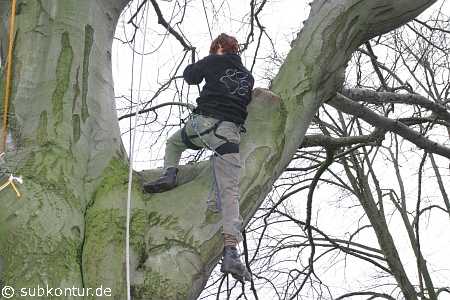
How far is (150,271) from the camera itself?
2.06 metres

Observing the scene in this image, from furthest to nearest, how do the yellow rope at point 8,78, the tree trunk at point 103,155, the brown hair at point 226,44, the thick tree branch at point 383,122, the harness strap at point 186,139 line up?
1. the thick tree branch at point 383,122
2. the brown hair at point 226,44
3. the harness strap at point 186,139
4. the yellow rope at point 8,78
5. the tree trunk at point 103,155

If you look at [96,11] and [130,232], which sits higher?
[96,11]

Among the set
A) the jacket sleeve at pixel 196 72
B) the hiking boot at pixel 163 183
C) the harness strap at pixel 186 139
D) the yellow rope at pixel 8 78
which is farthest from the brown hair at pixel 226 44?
the yellow rope at pixel 8 78

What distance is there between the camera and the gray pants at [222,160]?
7.35ft

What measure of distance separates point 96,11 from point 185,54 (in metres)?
1.83

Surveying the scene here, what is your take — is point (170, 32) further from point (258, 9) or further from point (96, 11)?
point (96, 11)

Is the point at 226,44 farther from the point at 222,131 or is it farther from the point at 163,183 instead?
the point at 163,183

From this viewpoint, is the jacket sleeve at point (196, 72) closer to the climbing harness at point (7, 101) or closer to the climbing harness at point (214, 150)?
the climbing harness at point (214, 150)

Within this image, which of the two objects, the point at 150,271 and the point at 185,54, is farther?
the point at 185,54

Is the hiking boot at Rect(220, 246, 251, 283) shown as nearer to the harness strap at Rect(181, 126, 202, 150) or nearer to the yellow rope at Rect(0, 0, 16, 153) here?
the harness strap at Rect(181, 126, 202, 150)

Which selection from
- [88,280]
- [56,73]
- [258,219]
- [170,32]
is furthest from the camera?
[258,219]

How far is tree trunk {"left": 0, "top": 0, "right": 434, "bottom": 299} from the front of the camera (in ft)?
6.55

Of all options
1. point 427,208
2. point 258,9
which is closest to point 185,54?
point 258,9

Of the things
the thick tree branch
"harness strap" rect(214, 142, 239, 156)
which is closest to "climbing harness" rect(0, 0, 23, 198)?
"harness strap" rect(214, 142, 239, 156)
